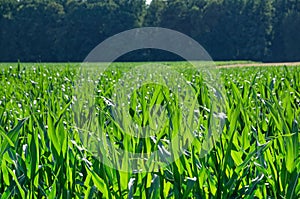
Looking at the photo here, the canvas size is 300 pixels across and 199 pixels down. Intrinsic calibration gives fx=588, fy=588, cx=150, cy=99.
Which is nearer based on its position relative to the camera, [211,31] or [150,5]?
[211,31]

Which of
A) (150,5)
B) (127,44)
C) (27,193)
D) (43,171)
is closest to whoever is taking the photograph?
(27,193)

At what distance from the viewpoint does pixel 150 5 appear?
8150 cm

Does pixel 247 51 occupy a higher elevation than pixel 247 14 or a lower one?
lower

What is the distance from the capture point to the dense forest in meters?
69.6

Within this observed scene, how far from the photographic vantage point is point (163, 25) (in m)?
77.3

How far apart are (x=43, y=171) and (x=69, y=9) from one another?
75.6 m

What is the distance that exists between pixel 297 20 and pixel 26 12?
3315cm

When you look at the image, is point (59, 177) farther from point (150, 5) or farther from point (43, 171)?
point (150, 5)

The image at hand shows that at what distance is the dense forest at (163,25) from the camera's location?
69.6 m

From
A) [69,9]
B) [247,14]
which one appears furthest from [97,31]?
[247,14]

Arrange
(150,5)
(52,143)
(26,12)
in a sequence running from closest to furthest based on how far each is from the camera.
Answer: (52,143) → (26,12) → (150,5)

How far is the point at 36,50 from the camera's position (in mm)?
69688

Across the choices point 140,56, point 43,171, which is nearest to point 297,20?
point 140,56

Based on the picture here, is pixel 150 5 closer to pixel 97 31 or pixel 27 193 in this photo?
pixel 97 31
